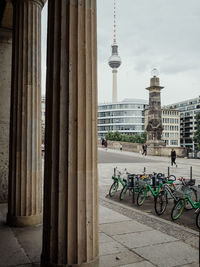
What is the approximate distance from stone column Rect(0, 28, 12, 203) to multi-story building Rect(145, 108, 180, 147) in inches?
4452

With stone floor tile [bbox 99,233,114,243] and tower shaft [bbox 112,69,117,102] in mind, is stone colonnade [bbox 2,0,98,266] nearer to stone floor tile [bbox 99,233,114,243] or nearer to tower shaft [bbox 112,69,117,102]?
stone floor tile [bbox 99,233,114,243]

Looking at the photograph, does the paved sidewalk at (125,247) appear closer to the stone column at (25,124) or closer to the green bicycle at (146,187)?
the stone column at (25,124)

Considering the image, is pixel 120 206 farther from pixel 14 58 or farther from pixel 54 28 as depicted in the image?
pixel 54 28

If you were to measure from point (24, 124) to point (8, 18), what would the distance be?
4.01 meters

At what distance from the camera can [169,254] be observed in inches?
182

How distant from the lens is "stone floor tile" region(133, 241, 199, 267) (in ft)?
14.1

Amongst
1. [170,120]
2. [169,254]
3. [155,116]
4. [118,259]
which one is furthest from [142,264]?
[170,120]

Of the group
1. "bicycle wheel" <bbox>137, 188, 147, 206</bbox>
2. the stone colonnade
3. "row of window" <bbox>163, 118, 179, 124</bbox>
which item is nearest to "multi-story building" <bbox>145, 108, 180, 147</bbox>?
"row of window" <bbox>163, 118, 179, 124</bbox>

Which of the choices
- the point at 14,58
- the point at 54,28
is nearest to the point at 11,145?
the point at 14,58

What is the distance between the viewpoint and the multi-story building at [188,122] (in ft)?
419

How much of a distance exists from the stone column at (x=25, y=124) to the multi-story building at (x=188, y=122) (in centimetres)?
12692

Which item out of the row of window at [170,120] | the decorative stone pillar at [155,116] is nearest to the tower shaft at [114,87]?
the row of window at [170,120]

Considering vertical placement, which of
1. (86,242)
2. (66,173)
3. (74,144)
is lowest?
(86,242)

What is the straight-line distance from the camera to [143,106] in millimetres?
127812
